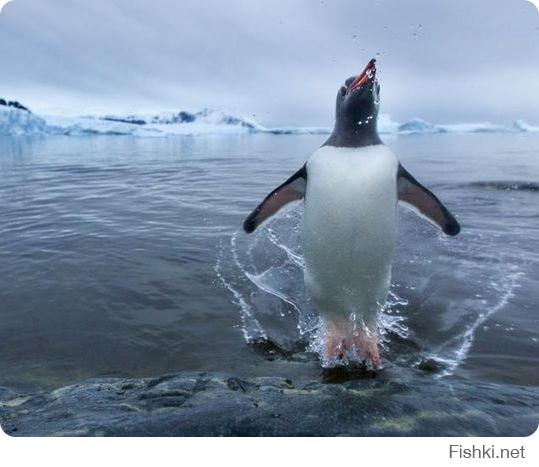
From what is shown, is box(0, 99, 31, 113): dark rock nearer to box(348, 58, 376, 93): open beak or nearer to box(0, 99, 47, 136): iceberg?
box(0, 99, 47, 136): iceberg

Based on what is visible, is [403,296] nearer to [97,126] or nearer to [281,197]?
[281,197]

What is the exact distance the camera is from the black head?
2926 millimetres

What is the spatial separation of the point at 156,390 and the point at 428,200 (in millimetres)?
2242

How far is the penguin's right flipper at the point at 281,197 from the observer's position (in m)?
3.28

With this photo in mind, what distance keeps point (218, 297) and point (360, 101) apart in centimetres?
233

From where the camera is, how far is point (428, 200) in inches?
130

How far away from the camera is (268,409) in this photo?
2086mm

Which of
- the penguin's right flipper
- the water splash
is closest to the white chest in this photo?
the penguin's right flipper

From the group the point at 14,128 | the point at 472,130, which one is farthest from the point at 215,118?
the point at 14,128

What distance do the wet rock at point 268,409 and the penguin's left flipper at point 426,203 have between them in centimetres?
119

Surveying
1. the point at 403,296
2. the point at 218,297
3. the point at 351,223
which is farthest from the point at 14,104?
the point at 351,223

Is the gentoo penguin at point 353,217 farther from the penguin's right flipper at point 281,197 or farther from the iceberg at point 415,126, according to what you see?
the iceberg at point 415,126

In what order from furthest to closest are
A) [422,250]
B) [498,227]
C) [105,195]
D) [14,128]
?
1. [14,128]
2. [105,195]
3. [498,227]
4. [422,250]

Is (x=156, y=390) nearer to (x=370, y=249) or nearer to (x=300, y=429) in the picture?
(x=300, y=429)
